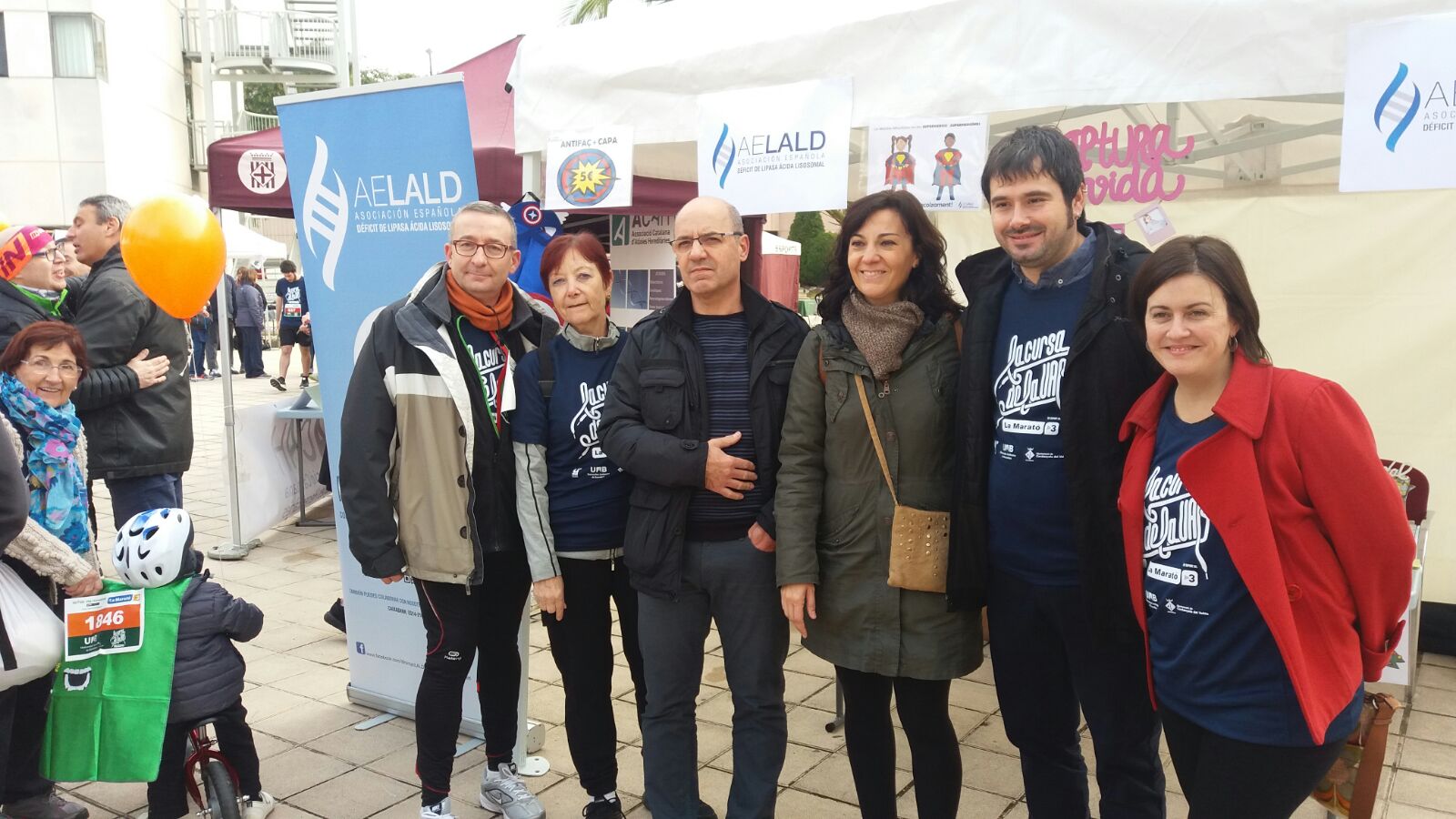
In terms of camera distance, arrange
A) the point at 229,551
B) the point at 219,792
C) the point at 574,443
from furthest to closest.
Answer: the point at 229,551, the point at 219,792, the point at 574,443

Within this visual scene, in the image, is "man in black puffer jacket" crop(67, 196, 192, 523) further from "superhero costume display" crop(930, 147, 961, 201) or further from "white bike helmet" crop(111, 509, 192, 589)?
"superhero costume display" crop(930, 147, 961, 201)

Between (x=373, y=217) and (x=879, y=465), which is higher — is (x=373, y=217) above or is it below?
above

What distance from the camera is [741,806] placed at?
2.57 m

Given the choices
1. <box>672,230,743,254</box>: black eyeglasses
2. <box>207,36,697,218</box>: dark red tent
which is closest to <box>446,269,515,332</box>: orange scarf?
<box>672,230,743,254</box>: black eyeglasses

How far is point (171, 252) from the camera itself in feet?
12.5

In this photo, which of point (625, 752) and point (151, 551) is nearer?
point (151, 551)

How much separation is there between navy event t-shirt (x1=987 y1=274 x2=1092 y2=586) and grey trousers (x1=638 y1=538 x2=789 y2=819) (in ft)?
2.06

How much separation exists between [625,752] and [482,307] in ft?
5.39

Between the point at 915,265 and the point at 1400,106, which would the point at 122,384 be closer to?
the point at 915,265

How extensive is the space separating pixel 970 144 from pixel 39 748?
3.29 meters

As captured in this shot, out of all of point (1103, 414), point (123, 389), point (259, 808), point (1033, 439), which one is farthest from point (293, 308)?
point (1103, 414)

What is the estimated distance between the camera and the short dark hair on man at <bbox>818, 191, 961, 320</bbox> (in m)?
2.29

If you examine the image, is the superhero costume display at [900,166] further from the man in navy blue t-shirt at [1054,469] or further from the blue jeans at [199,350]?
the blue jeans at [199,350]

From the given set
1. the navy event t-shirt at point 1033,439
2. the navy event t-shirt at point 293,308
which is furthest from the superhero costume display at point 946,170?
the navy event t-shirt at point 293,308
